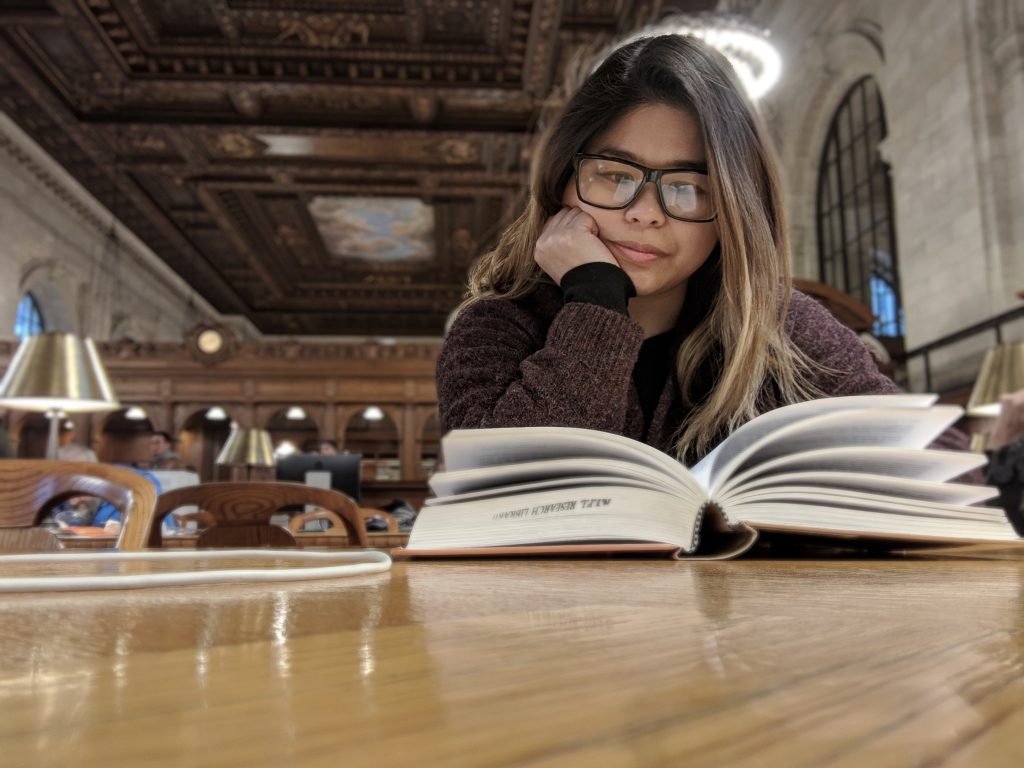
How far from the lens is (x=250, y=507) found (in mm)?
2111

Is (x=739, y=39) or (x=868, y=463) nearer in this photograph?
(x=868, y=463)

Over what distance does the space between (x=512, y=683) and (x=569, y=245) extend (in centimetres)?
117

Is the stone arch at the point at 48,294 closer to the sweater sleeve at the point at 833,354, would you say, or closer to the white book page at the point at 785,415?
the sweater sleeve at the point at 833,354

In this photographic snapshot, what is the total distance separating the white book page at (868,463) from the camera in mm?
826

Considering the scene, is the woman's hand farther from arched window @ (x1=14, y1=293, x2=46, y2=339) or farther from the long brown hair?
arched window @ (x1=14, y1=293, x2=46, y2=339)

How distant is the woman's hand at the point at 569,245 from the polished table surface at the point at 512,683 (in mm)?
977

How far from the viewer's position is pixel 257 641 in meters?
0.25

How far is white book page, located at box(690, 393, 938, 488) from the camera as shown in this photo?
0.81 m

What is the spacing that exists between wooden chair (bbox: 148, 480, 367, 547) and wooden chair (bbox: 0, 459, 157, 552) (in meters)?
0.27

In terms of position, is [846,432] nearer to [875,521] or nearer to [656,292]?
[875,521]

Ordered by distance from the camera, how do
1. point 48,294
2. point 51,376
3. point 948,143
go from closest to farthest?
point 51,376 < point 948,143 < point 48,294

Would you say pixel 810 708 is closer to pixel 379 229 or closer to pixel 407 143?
pixel 407 143

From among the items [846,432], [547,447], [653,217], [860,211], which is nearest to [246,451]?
[653,217]

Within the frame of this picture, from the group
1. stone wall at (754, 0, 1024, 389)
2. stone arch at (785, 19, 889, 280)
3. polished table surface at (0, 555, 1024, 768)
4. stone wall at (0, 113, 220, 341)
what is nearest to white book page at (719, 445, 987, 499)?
polished table surface at (0, 555, 1024, 768)
